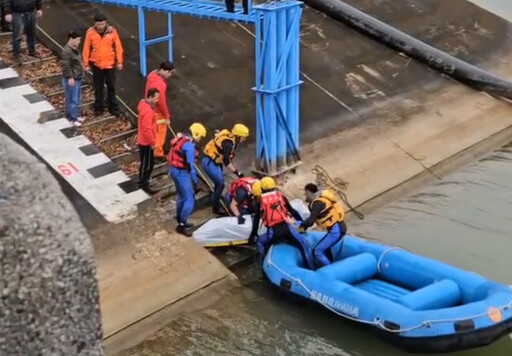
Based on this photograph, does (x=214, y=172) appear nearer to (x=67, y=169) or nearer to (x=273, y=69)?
(x=273, y=69)

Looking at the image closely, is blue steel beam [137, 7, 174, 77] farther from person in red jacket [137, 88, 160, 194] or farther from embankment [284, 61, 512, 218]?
embankment [284, 61, 512, 218]

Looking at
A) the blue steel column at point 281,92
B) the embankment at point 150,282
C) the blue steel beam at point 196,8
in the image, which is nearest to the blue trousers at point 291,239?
the embankment at point 150,282

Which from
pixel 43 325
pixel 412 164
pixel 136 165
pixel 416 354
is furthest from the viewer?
pixel 412 164

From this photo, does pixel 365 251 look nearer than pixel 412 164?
Yes

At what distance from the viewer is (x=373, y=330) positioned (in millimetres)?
8773

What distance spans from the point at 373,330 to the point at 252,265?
2.44 metres

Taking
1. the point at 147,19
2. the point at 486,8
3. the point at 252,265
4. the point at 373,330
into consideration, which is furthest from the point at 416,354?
the point at 486,8

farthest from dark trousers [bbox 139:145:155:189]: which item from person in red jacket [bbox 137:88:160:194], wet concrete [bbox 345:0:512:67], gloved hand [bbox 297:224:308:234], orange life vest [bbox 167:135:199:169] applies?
wet concrete [bbox 345:0:512:67]

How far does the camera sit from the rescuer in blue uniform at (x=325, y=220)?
9797 millimetres

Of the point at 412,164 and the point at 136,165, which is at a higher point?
the point at 136,165

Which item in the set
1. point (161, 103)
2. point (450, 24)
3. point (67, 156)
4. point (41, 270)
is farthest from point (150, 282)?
point (450, 24)

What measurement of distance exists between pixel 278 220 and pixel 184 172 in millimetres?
1462

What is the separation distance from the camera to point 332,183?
502 inches

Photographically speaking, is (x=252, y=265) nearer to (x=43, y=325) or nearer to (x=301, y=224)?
(x=301, y=224)
